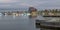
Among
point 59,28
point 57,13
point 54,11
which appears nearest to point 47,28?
point 59,28

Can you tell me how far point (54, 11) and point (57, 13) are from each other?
2.43m

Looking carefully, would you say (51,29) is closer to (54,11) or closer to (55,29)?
(55,29)

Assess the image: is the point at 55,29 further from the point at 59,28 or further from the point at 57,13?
the point at 57,13

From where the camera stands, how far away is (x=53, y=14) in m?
36.4

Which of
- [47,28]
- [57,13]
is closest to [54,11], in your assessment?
[57,13]

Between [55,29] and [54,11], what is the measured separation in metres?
19.7

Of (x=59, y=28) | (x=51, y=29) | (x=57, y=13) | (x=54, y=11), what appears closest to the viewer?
(x=59, y=28)

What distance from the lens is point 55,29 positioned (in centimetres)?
1409

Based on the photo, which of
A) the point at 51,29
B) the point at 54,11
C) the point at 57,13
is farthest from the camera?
the point at 57,13

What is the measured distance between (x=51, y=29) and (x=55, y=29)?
0.57 m

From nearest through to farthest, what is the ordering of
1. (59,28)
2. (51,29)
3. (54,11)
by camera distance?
(59,28) → (51,29) → (54,11)

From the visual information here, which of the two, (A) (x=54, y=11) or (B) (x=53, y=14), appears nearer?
(A) (x=54, y=11)

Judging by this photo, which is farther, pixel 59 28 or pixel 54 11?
pixel 54 11

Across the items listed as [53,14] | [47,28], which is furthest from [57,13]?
[47,28]
